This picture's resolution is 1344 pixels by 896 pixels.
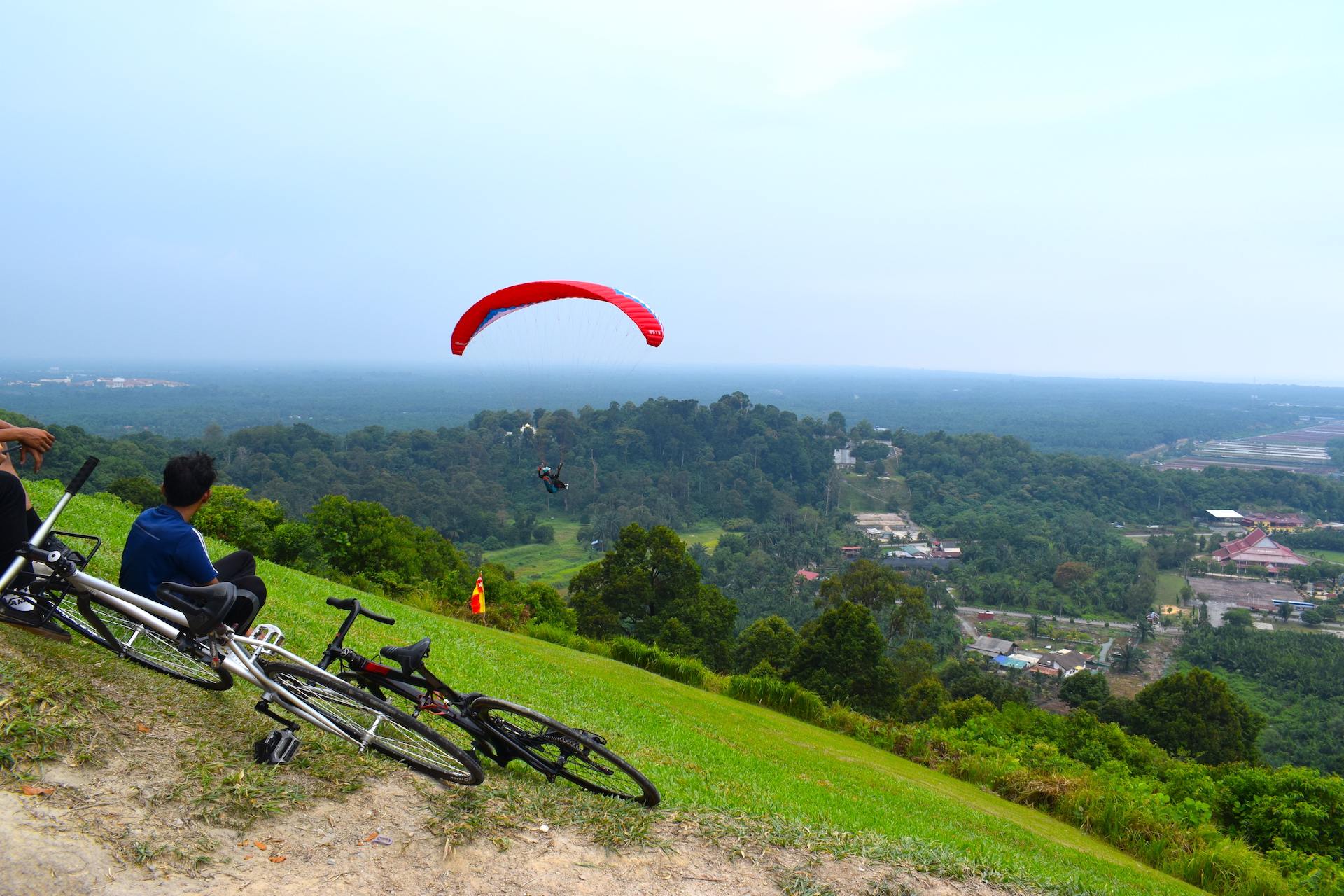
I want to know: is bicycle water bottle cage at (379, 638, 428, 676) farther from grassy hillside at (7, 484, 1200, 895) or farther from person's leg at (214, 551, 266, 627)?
grassy hillside at (7, 484, 1200, 895)

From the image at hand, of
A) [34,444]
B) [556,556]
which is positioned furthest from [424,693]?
[556,556]

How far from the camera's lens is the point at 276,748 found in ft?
11.7

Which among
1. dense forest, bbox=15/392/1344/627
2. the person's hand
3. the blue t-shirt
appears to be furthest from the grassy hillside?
dense forest, bbox=15/392/1344/627

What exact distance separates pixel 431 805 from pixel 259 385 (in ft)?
722

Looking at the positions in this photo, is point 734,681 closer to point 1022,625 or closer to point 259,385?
point 1022,625

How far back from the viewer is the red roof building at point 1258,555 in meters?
66.5

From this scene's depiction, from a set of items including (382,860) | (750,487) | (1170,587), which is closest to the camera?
(382,860)

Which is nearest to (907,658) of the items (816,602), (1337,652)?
(816,602)

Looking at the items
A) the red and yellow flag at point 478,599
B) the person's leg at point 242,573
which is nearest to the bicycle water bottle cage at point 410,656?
the person's leg at point 242,573

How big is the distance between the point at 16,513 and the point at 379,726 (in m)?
2.21

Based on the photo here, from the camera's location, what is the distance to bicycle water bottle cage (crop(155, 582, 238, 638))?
3344 mm

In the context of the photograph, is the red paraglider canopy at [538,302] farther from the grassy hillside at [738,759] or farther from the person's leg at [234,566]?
the person's leg at [234,566]

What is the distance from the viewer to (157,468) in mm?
46031

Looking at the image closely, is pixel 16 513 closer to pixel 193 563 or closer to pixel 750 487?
pixel 193 563
